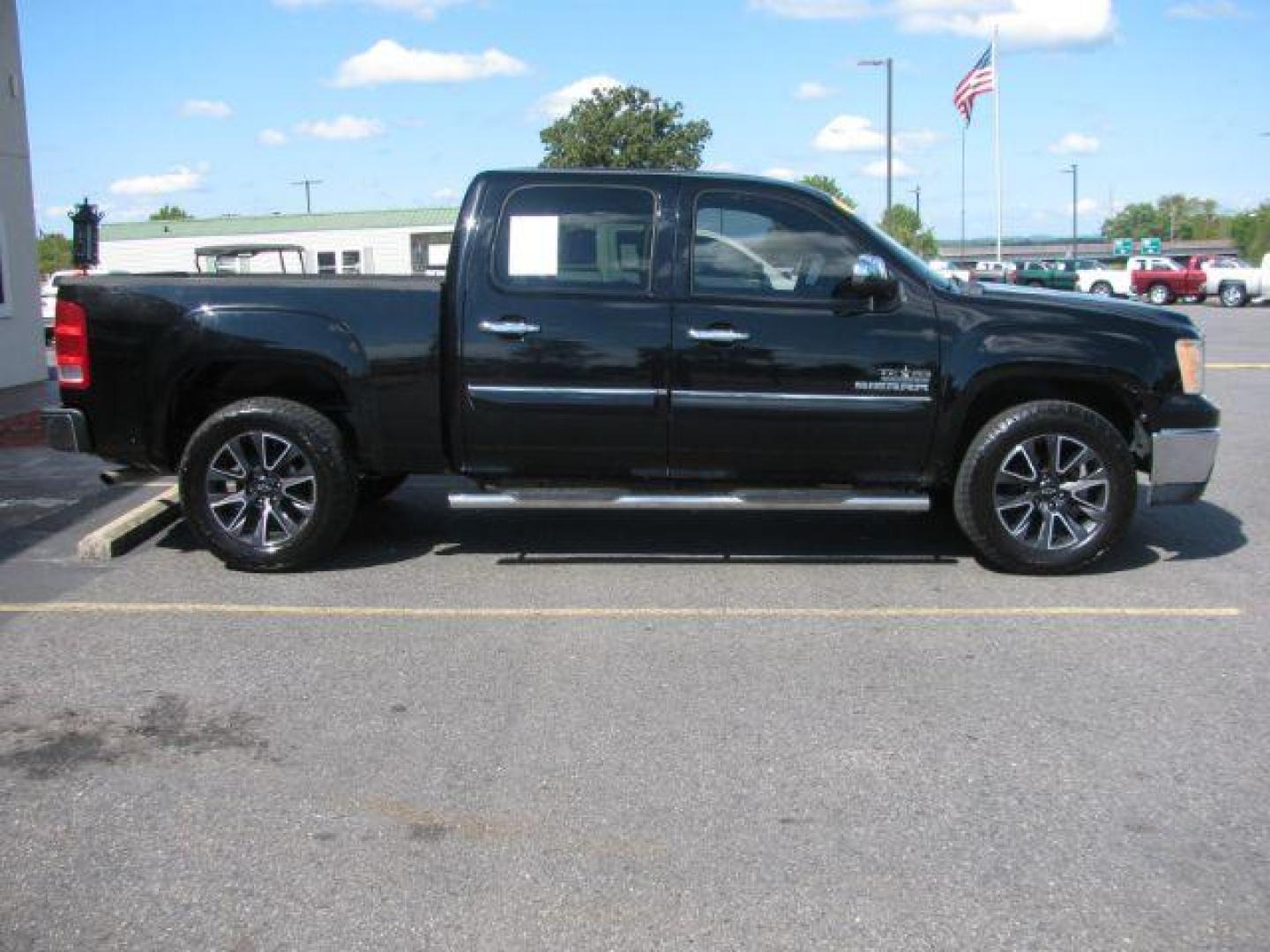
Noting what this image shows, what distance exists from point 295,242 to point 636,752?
180ft

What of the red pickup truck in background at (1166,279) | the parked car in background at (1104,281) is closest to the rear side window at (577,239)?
the red pickup truck in background at (1166,279)

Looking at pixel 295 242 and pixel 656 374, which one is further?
pixel 295 242

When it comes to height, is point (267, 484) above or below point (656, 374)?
below

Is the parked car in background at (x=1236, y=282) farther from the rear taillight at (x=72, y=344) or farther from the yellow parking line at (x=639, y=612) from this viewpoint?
the rear taillight at (x=72, y=344)

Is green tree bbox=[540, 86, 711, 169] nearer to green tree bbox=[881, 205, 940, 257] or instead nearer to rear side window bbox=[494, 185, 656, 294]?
green tree bbox=[881, 205, 940, 257]

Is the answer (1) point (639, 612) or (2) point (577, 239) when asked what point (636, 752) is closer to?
(1) point (639, 612)

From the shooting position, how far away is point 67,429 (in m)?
6.39

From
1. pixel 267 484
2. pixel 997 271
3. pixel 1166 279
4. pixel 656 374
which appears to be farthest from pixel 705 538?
pixel 997 271

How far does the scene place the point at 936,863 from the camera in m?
3.43

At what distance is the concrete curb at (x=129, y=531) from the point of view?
6.79 meters

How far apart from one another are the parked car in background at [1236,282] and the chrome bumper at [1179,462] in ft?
129

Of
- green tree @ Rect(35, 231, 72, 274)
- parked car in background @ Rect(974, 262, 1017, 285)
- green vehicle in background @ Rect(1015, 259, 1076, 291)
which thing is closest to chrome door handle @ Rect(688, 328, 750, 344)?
parked car in background @ Rect(974, 262, 1017, 285)

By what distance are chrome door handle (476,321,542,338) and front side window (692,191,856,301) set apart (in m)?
0.86

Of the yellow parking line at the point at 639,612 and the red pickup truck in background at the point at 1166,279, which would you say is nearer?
the yellow parking line at the point at 639,612
